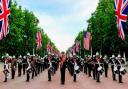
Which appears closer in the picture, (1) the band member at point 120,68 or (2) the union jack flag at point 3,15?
(1) the band member at point 120,68

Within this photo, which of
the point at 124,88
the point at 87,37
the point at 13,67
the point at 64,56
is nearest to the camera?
the point at 124,88

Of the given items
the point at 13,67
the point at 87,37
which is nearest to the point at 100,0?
the point at 87,37

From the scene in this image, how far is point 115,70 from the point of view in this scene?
107 ft

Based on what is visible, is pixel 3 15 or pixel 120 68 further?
pixel 3 15

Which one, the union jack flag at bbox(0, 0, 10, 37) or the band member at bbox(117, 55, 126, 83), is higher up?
the union jack flag at bbox(0, 0, 10, 37)

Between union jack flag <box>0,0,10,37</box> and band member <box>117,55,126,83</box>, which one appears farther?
union jack flag <box>0,0,10,37</box>

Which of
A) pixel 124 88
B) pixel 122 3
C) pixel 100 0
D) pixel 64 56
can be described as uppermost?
pixel 100 0

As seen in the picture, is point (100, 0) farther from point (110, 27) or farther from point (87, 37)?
point (87, 37)

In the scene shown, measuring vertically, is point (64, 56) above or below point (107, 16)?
below

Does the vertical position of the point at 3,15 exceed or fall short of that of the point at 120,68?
it exceeds it

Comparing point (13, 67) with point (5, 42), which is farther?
point (5, 42)

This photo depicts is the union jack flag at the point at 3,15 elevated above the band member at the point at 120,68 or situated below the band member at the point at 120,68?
above

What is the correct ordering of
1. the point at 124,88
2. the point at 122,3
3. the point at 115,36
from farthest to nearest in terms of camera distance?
the point at 115,36 < the point at 122,3 < the point at 124,88

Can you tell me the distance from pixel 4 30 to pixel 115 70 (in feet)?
25.9
